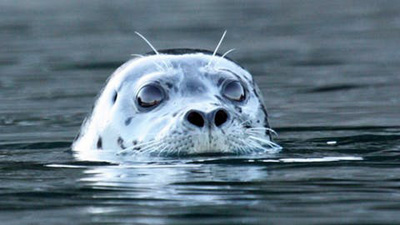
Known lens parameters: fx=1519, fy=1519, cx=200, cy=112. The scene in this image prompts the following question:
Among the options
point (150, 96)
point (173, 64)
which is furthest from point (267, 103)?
point (150, 96)

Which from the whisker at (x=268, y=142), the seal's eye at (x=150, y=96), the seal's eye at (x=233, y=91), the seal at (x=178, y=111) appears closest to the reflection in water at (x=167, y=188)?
the seal at (x=178, y=111)

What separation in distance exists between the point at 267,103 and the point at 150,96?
4.00 metres

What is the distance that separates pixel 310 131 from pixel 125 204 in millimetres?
3610

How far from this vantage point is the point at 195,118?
300 inches

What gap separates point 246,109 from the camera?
8281mm

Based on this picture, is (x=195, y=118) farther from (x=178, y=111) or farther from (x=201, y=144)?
(x=178, y=111)

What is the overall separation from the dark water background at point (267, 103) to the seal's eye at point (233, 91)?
0.40 m

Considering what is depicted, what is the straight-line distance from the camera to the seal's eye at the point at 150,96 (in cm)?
820

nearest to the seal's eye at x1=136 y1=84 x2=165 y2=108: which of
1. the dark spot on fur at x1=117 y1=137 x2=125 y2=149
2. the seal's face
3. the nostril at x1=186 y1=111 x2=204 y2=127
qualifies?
the seal's face

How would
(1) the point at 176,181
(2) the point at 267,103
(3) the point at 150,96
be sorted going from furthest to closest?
(2) the point at 267,103 < (3) the point at 150,96 < (1) the point at 176,181

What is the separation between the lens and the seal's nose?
7543 mm

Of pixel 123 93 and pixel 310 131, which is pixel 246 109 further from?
pixel 310 131

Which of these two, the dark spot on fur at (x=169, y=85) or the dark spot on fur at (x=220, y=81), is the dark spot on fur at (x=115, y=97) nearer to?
the dark spot on fur at (x=169, y=85)

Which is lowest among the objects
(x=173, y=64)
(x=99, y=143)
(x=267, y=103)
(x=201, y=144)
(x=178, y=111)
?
(x=267, y=103)
